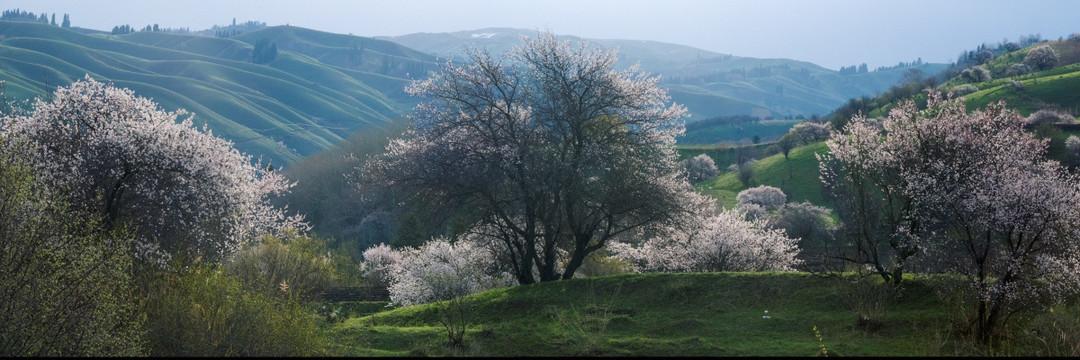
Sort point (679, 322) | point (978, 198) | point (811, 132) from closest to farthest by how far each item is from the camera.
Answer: point (978, 198) → point (679, 322) → point (811, 132)

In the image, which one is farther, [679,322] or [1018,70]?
[1018,70]

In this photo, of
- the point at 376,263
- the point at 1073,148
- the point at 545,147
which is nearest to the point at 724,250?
the point at 545,147

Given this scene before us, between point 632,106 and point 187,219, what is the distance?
15917 mm

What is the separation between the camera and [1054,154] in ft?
231

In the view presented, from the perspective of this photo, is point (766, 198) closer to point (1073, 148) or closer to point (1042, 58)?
point (1073, 148)

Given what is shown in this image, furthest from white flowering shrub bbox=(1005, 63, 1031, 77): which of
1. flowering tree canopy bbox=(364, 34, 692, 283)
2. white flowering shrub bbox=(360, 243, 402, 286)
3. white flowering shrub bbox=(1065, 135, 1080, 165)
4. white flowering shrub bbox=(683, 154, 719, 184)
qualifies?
flowering tree canopy bbox=(364, 34, 692, 283)

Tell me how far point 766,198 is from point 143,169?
79017mm

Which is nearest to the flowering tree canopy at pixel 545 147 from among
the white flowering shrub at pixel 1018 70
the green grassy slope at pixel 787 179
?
the green grassy slope at pixel 787 179

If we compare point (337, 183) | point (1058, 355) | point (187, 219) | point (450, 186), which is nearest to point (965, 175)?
point (1058, 355)

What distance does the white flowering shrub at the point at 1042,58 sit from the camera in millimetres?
129125

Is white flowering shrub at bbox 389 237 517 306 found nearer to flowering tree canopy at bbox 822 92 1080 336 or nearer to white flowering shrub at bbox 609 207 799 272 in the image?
white flowering shrub at bbox 609 207 799 272

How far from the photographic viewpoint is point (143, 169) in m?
22.1

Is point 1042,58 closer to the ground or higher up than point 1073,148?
higher up

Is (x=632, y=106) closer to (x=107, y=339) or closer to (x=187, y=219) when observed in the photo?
(x=187, y=219)
